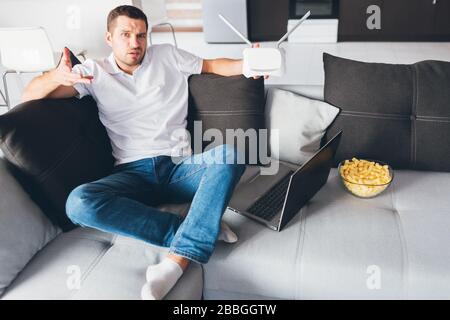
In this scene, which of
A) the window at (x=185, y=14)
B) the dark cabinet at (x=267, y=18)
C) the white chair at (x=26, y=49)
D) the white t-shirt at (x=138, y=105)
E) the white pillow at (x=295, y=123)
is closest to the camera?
the white t-shirt at (x=138, y=105)

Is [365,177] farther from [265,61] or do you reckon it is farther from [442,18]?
[442,18]

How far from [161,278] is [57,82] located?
0.85 m

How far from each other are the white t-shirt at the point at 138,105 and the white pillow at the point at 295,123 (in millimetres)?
419

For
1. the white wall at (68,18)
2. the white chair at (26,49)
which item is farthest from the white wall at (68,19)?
the white chair at (26,49)

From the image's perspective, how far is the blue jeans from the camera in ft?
4.50

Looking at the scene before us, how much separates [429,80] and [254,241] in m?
1.02

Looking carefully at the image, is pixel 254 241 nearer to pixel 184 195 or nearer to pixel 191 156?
pixel 184 195

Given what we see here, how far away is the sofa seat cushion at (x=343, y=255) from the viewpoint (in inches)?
51.6

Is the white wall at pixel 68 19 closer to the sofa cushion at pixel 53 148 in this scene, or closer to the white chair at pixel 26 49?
the white chair at pixel 26 49

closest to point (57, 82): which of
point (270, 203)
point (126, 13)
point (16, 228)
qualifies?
point (126, 13)

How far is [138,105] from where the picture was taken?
5.53ft

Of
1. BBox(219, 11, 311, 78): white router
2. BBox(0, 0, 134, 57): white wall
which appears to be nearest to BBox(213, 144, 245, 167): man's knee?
BBox(219, 11, 311, 78): white router
